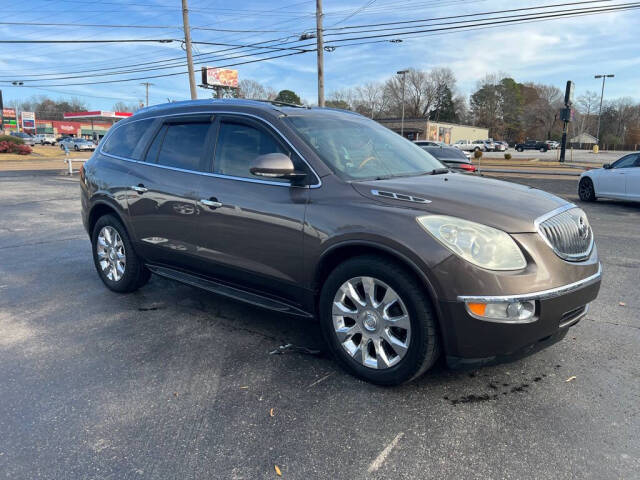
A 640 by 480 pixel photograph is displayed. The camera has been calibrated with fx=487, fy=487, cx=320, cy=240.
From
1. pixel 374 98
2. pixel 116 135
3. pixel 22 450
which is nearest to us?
pixel 22 450

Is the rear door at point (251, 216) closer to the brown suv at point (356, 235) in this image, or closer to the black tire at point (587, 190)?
the brown suv at point (356, 235)

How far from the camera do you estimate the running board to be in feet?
11.8

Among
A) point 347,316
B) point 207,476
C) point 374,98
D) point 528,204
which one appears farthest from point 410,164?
point 374,98

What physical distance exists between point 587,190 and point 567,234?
11.8 metres

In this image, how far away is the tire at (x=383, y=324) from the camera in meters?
2.85

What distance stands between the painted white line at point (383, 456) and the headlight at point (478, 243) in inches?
41.1

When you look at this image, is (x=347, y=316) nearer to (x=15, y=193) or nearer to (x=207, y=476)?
(x=207, y=476)

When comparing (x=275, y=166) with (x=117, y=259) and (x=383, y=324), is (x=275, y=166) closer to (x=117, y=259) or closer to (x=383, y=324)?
(x=383, y=324)

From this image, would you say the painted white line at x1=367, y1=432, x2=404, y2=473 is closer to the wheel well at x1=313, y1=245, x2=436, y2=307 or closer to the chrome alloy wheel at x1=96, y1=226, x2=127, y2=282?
the wheel well at x1=313, y1=245, x2=436, y2=307

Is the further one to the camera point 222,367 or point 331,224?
point 222,367

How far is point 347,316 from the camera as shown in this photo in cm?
318

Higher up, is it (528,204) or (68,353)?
(528,204)

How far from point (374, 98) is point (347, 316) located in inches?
4429

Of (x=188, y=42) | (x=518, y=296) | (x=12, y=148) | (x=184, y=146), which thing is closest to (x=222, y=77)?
(x=12, y=148)
